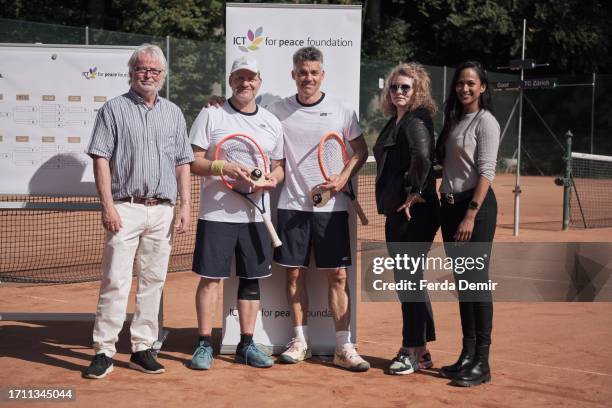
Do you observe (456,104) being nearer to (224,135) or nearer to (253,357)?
(224,135)

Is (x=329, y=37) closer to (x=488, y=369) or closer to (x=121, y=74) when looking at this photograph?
(x=121, y=74)

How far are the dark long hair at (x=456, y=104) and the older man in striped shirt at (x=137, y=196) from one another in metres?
1.72

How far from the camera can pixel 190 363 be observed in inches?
235

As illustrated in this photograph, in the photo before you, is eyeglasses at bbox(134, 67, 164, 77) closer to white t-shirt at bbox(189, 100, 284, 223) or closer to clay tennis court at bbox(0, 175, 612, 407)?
white t-shirt at bbox(189, 100, 284, 223)

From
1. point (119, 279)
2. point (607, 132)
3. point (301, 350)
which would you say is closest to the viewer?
point (119, 279)

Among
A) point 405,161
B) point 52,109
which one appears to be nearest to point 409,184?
point 405,161

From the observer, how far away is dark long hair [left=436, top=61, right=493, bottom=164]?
559 cm

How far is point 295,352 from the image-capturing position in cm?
617

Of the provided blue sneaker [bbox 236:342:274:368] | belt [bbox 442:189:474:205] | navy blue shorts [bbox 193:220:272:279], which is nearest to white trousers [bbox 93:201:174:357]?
navy blue shorts [bbox 193:220:272:279]

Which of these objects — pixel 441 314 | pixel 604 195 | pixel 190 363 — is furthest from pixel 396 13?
pixel 190 363

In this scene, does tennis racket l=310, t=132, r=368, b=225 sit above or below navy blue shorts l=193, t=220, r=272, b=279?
above

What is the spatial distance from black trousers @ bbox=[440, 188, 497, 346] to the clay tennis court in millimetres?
367

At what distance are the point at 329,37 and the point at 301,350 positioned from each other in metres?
2.31

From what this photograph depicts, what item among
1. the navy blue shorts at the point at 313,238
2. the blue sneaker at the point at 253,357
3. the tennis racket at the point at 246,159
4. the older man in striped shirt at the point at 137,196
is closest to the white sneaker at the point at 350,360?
the blue sneaker at the point at 253,357
